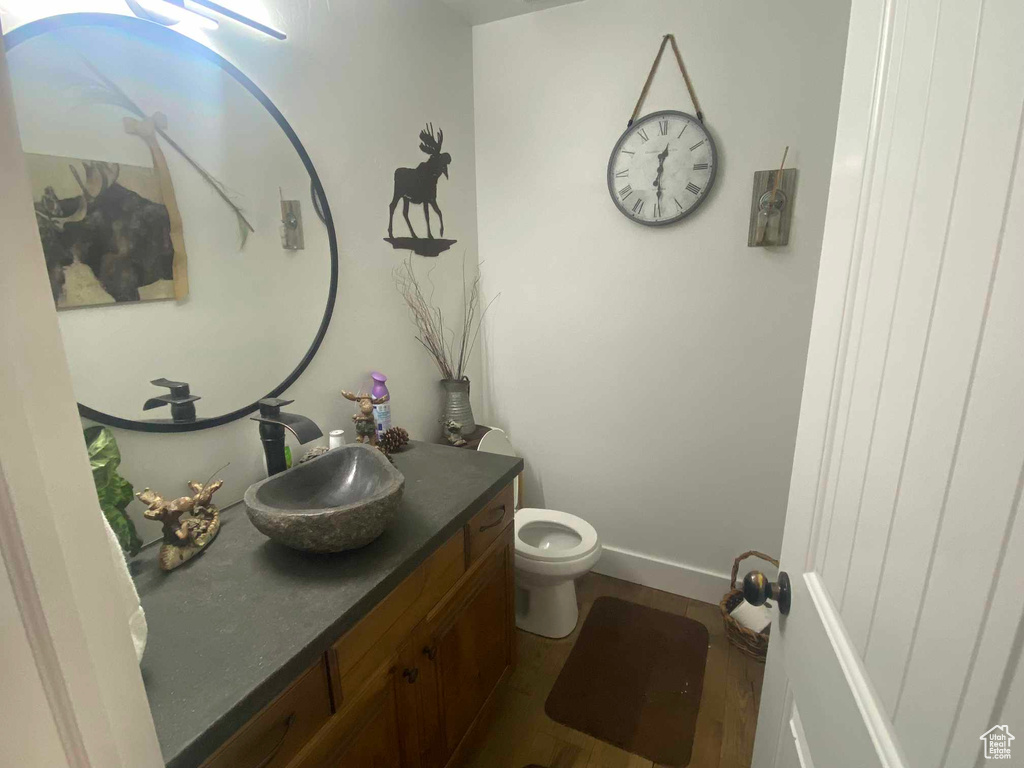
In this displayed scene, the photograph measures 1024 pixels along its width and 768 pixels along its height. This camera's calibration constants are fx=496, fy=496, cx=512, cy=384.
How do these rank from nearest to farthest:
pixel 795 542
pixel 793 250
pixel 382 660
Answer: pixel 795 542
pixel 382 660
pixel 793 250

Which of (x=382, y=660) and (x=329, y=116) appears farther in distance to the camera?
(x=329, y=116)

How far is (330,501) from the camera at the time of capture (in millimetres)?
1236

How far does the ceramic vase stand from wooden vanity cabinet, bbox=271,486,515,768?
64 cm

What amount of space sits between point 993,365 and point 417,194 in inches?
70.4

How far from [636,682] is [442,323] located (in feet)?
5.13

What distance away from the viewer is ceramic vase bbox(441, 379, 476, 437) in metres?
2.10

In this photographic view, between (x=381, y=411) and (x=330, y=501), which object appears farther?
(x=381, y=411)

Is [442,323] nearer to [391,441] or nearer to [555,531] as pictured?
[391,441]

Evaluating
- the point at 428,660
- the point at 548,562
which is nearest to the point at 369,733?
the point at 428,660

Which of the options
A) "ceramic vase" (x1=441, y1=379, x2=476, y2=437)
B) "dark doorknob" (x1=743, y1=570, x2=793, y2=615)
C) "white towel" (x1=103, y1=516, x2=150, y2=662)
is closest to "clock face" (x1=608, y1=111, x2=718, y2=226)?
"ceramic vase" (x1=441, y1=379, x2=476, y2=437)

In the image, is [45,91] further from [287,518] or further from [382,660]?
[382,660]

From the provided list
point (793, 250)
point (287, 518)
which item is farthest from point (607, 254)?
point (287, 518)

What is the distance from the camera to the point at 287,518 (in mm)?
926

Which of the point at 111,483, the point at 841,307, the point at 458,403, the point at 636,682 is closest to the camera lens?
the point at 841,307
